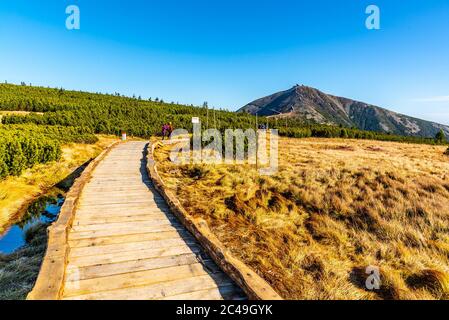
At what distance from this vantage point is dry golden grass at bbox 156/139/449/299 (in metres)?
5.62

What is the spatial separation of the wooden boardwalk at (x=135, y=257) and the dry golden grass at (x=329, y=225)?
1.62 m

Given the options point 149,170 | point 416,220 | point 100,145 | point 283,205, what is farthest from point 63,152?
point 416,220

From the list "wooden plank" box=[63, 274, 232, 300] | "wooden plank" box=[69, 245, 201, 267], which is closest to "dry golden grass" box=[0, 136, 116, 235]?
"wooden plank" box=[69, 245, 201, 267]

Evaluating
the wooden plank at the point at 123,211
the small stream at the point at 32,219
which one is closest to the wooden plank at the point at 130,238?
the wooden plank at the point at 123,211

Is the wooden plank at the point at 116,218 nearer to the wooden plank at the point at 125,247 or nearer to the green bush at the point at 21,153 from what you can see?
the wooden plank at the point at 125,247

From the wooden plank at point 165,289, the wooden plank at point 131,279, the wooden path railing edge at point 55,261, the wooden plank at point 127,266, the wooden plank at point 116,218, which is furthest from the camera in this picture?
the wooden plank at point 116,218

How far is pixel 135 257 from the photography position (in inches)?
183

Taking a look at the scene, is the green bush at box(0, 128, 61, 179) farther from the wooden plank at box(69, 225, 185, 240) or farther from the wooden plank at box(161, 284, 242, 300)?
the wooden plank at box(161, 284, 242, 300)

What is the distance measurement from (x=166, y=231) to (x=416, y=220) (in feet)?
26.8

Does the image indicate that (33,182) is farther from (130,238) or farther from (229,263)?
(229,263)

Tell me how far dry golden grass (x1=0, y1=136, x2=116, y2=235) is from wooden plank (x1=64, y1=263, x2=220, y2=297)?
675cm

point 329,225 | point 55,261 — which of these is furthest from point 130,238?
point 329,225

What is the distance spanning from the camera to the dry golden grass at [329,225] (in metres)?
5.62
